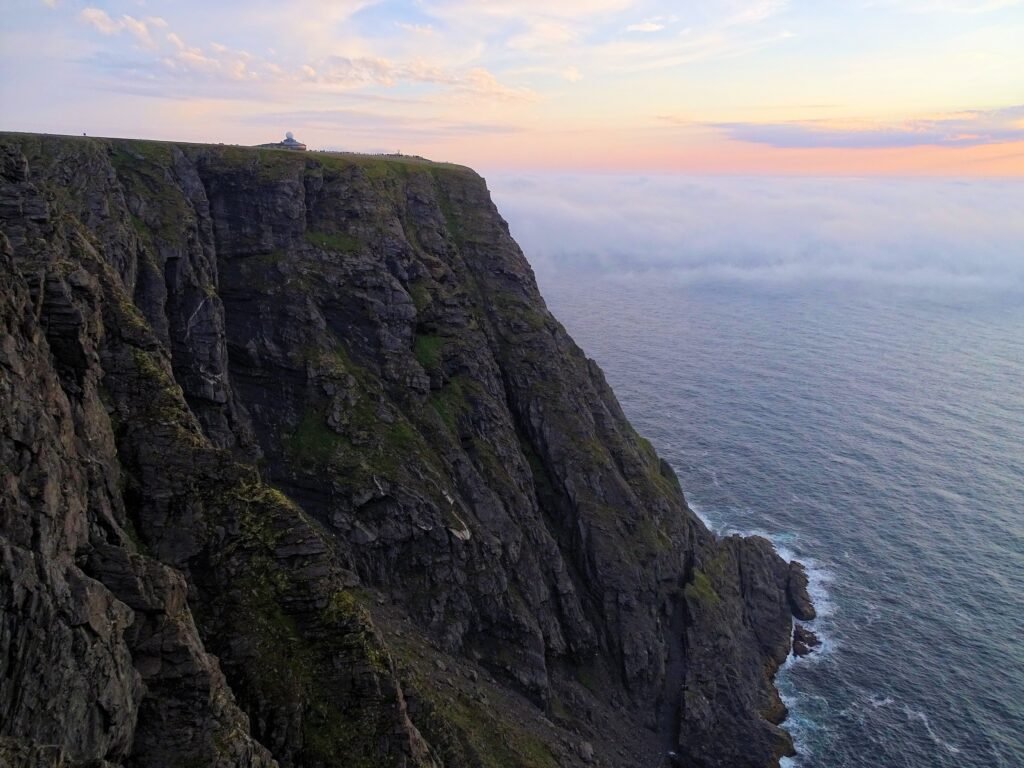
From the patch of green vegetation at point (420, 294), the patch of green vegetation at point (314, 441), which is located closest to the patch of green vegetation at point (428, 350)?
the patch of green vegetation at point (420, 294)

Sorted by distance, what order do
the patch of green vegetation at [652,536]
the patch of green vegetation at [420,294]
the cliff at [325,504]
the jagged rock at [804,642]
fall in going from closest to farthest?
1. the cliff at [325,504]
2. the patch of green vegetation at [652,536]
3. the jagged rock at [804,642]
4. the patch of green vegetation at [420,294]

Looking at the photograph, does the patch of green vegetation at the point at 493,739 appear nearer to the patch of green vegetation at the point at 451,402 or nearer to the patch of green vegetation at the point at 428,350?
the patch of green vegetation at the point at 451,402

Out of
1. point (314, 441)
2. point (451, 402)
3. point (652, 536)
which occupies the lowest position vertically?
point (652, 536)

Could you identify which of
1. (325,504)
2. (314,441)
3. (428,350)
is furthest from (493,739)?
(428,350)

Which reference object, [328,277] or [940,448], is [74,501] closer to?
[328,277]

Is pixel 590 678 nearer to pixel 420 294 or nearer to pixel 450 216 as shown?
pixel 420 294

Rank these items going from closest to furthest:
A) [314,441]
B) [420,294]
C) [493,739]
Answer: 1. [493,739]
2. [314,441]
3. [420,294]
